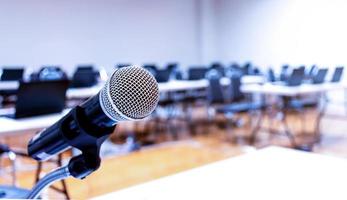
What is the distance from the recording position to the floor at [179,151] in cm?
303

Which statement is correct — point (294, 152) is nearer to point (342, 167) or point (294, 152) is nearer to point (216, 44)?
point (342, 167)

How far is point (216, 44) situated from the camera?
944cm

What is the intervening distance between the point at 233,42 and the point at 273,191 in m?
8.47

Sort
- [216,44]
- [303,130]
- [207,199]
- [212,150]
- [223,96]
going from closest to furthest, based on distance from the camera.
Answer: [207,199] < [212,150] < [223,96] < [303,130] < [216,44]

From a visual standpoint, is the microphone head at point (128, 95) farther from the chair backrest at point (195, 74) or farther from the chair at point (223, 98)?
the chair backrest at point (195, 74)

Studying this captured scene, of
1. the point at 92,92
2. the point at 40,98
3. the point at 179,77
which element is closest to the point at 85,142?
the point at 40,98

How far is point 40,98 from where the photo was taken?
2215 millimetres

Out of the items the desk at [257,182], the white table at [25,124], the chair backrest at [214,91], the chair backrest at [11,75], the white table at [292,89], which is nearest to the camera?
the desk at [257,182]

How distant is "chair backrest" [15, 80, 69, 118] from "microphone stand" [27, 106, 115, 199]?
5.17 ft

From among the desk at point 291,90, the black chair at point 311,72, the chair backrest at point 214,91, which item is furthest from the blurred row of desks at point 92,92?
the black chair at point 311,72

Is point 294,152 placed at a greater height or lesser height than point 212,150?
greater

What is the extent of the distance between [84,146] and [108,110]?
121 mm

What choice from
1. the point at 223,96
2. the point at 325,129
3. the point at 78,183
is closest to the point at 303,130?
the point at 325,129

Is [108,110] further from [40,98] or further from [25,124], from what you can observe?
[40,98]
